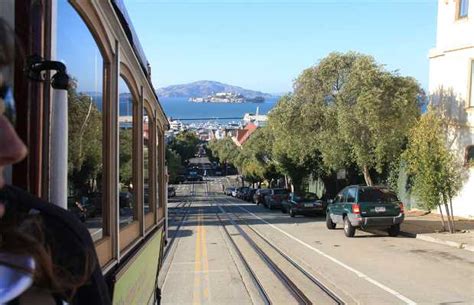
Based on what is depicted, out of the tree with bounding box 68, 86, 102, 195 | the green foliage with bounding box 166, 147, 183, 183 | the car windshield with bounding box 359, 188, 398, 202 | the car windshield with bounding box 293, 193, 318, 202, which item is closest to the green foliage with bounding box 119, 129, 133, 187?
the tree with bounding box 68, 86, 102, 195

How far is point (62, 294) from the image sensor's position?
4.50ft

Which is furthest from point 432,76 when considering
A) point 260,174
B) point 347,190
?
point 260,174

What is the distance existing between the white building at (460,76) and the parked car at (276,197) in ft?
49.6

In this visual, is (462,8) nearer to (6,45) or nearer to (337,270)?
(337,270)

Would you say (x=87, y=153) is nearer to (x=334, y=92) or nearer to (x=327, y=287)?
(x=327, y=287)

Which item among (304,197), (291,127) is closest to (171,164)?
(304,197)

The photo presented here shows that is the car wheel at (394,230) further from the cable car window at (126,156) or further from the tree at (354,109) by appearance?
the cable car window at (126,156)

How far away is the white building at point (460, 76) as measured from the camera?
22.8 metres

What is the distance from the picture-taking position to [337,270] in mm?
12008

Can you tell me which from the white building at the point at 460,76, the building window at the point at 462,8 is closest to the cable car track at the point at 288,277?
the white building at the point at 460,76

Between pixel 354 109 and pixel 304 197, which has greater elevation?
pixel 354 109

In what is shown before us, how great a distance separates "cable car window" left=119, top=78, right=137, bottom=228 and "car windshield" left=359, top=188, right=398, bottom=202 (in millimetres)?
14613

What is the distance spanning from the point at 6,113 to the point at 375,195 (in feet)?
59.6

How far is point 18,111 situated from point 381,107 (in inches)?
883
